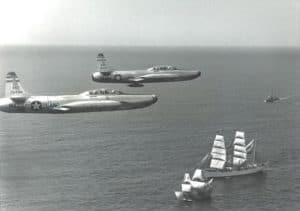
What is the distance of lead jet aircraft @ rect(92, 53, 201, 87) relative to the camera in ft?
144

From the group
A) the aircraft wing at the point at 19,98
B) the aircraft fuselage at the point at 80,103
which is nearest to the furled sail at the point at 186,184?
the aircraft wing at the point at 19,98

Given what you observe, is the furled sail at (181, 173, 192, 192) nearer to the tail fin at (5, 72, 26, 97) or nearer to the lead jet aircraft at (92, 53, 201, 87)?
the lead jet aircraft at (92, 53, 201, 87)

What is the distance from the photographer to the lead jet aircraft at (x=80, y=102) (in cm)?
4166

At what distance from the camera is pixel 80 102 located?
1644 inches

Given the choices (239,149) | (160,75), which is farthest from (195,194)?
(160,75)

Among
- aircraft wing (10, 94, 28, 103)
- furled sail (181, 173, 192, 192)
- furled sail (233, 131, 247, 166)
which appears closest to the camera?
aircraft wing (10, 94, 28, 103)

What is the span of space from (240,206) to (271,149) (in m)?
58.1

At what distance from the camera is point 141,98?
141ft

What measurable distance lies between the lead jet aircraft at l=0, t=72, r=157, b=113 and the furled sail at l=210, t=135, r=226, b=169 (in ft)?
433

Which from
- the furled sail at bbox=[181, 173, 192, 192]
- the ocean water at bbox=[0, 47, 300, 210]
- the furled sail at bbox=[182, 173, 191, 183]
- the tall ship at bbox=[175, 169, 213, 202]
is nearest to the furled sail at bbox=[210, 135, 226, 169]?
the ocean water at bbox=[0, 47, 300, 210]

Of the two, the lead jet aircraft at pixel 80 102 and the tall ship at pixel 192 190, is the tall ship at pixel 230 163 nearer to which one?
the tall ship at pixel 192 190

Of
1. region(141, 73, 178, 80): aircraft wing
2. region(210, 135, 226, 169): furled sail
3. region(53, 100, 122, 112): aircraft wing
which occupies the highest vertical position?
region(141, 73, 178, 80): aircraft wing

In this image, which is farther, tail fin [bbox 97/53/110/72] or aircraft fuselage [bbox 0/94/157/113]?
tail fin [bbox 97/53/110/72]

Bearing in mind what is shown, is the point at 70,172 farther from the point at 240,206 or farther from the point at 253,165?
the point at 253,165
